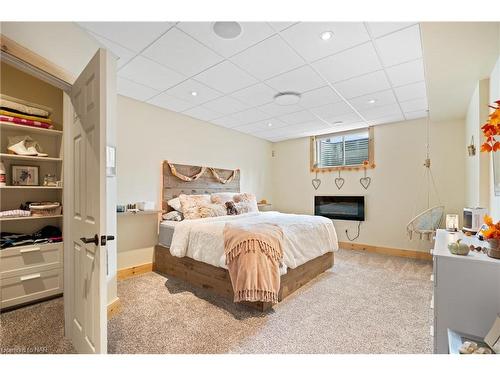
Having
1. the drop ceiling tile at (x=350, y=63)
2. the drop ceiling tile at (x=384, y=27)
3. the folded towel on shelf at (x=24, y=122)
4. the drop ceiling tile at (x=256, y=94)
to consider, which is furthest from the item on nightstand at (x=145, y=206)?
the drop ceiling tile at (x=384, y=27)

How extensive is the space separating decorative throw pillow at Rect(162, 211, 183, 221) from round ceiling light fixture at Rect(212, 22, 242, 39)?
8.23ft

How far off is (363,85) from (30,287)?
4364mm

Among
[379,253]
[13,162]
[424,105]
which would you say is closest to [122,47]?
[13,162]

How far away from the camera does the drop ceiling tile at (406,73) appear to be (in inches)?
98.3

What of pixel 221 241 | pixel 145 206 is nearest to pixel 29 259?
pixel 145 206

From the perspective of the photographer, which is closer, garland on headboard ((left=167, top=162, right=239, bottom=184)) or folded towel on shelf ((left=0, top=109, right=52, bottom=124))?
folded towel on shelf ((left=0, top=109, right=52, bottom=124))

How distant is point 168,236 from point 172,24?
259cm

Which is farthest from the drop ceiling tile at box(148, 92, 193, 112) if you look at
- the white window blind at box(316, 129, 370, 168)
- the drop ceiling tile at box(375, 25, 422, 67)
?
the white window blind at box(316, 129, 370, 168)

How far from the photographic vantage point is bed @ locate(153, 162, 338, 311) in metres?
2.60

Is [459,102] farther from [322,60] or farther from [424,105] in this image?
[322,60]

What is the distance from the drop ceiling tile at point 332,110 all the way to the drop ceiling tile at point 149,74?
2203 millimetres

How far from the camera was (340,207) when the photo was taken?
5.18 m

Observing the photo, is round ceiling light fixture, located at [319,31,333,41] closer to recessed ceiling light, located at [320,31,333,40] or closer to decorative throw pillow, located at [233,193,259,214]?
recessed ceiling light, located at [320,31,333,40]

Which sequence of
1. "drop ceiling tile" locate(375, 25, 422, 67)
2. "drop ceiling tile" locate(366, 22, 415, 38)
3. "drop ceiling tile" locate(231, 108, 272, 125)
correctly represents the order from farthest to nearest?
"drop ceiling tile" locate(231, 108, 272, 125) → "drop ceiling tile" locate(375, 25, 422, 67) → "drop ceiling tile" locate(366, 22, 415, 38)
